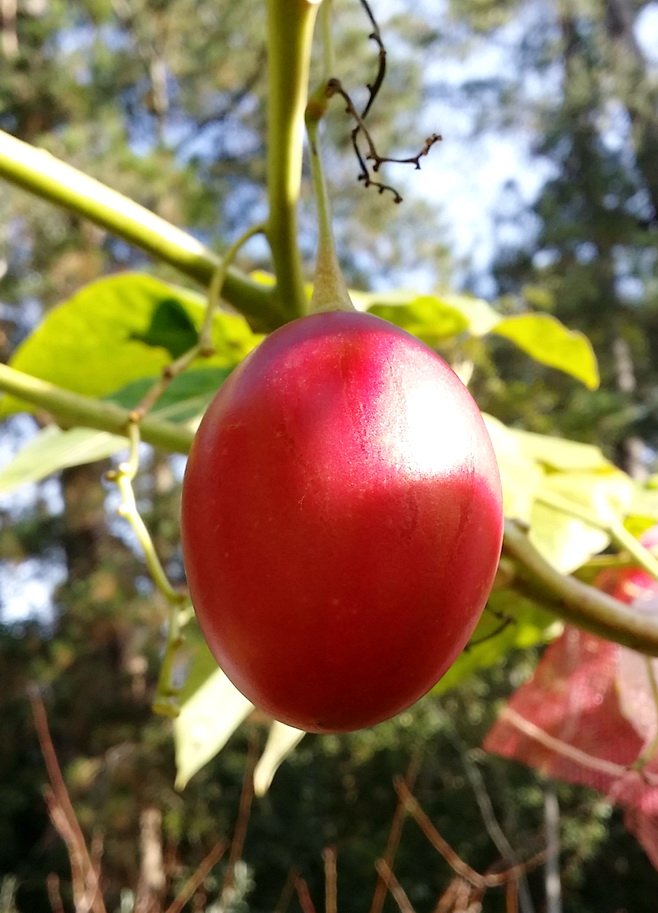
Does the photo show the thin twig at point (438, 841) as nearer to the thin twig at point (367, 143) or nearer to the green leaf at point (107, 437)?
the green leaf at point (107, 437)

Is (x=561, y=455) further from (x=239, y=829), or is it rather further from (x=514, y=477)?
(x=239, y=829)

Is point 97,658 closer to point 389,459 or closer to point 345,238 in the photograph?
point 345,238

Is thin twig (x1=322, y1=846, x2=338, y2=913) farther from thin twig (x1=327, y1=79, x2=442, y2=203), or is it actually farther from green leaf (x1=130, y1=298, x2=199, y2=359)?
thin twig (x1=327, y1=79, x2=442, y2=203)

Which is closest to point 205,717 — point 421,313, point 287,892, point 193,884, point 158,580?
point 158,580

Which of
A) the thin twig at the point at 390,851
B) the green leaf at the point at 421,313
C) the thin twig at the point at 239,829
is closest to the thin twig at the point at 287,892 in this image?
the thin twig at the point at 390,851

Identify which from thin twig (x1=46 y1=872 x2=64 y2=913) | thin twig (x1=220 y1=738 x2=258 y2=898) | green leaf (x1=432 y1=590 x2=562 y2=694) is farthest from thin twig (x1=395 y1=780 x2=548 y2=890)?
green leaf (x1=432 y1=590 x2=562 y2=694)

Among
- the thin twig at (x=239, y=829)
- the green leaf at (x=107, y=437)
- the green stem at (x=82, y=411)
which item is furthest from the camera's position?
the thin twig at (x=239, y=829)
